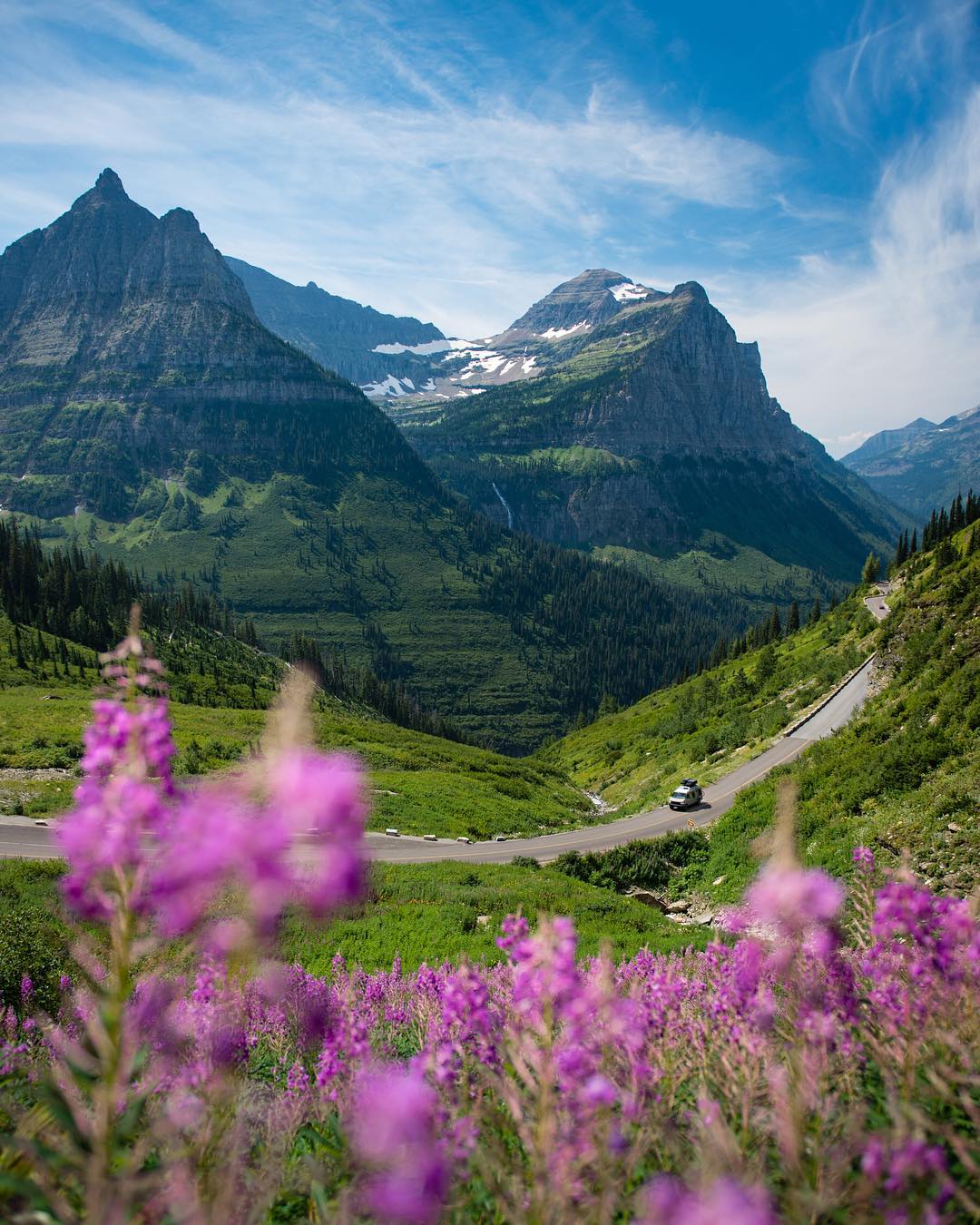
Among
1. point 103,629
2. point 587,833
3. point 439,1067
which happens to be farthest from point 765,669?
point 103,629

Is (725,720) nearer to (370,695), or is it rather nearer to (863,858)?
(863,858)

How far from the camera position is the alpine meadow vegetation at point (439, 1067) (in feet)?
8.50

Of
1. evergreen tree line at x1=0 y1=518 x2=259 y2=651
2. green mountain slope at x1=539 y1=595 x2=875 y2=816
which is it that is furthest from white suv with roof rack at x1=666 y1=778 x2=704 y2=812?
evergreen tree line at x1=0 y1=518 x2=259 y2=651

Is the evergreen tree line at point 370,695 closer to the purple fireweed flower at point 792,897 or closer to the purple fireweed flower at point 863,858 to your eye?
the purple fireweed flower at point 863,858

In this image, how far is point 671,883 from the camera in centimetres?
2686

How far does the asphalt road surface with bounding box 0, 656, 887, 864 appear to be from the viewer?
28.5 metres

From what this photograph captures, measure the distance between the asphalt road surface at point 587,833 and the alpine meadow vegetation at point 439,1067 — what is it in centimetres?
2721

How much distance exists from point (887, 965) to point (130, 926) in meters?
5.89

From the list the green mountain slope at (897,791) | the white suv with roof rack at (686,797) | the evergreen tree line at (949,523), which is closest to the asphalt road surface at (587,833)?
the white suv with roof rack at (686,797)

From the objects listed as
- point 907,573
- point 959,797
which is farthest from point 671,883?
point 907,573

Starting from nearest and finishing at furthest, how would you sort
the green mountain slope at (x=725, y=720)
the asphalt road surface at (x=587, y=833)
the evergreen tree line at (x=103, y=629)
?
the asphalt road surface at (x=587, y=833) < the green mountain slope at (x=725, y=720) < the evergreen tree line at (x=103, y=629)

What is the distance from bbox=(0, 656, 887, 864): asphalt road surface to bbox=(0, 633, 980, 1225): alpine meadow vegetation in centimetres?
2721

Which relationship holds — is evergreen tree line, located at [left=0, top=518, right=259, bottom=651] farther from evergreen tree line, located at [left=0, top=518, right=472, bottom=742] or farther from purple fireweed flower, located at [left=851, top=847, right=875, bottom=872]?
purple fireweed flower, located at [left=851, top=847, right=875, bottom=872]

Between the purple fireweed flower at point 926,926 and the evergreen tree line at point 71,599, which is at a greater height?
the evergreen tree line at point 71,599
